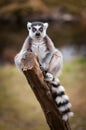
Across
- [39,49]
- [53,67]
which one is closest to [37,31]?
[39,49]

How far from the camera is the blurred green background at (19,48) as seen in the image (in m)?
5.85

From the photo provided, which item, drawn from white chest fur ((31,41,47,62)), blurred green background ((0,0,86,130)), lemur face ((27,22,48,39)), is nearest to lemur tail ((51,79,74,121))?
white chest fur ((31,41,47,62))

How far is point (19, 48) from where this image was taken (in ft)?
28.6

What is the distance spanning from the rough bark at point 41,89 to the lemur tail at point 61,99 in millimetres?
44

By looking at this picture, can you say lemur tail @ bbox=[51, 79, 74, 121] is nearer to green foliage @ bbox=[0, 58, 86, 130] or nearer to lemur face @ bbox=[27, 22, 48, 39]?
lemur face @ bbox=[27, 22, 48, 39]

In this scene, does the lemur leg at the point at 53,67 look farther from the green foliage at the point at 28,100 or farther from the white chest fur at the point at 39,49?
the green foliage at the point at 28,100

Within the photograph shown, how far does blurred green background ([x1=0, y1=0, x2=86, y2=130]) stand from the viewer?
5852mm

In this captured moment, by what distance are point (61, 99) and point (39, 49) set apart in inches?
16.1

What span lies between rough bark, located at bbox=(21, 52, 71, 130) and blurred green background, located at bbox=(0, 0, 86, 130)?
97 cm

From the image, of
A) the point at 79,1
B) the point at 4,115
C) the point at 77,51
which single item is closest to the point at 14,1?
the point at 77,51

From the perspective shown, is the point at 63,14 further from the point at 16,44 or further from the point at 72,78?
the point at 72,78

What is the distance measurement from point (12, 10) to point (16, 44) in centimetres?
236

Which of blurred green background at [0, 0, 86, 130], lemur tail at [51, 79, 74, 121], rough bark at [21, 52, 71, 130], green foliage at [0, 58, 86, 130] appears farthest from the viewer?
blurred green background at [0, 0, 86, 130]

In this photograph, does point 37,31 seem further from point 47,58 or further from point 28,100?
point 28,100
